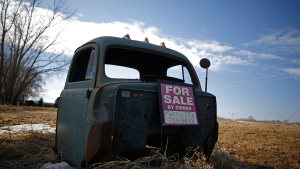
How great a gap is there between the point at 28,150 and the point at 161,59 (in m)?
2.52

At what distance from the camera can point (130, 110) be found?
1987mm

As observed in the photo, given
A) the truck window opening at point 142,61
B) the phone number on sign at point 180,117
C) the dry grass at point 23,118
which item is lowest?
the dry grass at point 23,118

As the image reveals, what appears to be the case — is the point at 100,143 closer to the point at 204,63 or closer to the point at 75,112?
the point at 75,112

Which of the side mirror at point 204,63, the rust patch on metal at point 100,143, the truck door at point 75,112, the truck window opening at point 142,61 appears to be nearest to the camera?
the rust patch on metal at point 100,143

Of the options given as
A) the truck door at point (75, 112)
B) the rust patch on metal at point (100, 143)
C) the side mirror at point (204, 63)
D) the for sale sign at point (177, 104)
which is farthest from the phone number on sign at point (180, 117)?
the side mirror at point (204, 63)

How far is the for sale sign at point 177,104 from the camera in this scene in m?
2.12

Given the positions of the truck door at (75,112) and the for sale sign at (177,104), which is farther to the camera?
the truck door at (75,112)

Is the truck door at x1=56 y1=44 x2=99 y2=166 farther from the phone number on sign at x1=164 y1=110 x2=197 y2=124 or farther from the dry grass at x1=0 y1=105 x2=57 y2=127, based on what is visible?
the dry grass at x1=0 y1=105 x2=57 y2=127

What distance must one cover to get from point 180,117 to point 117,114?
721 mm

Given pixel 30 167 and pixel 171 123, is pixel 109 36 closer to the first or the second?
pixel 171 123

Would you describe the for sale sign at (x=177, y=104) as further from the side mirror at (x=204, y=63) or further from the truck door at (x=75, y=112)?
the side mirror at (x=204, y=63)

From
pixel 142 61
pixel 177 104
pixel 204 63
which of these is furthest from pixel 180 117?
pixel 204 63

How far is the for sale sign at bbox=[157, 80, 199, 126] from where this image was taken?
2.12 m

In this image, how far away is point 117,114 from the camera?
1.92m
